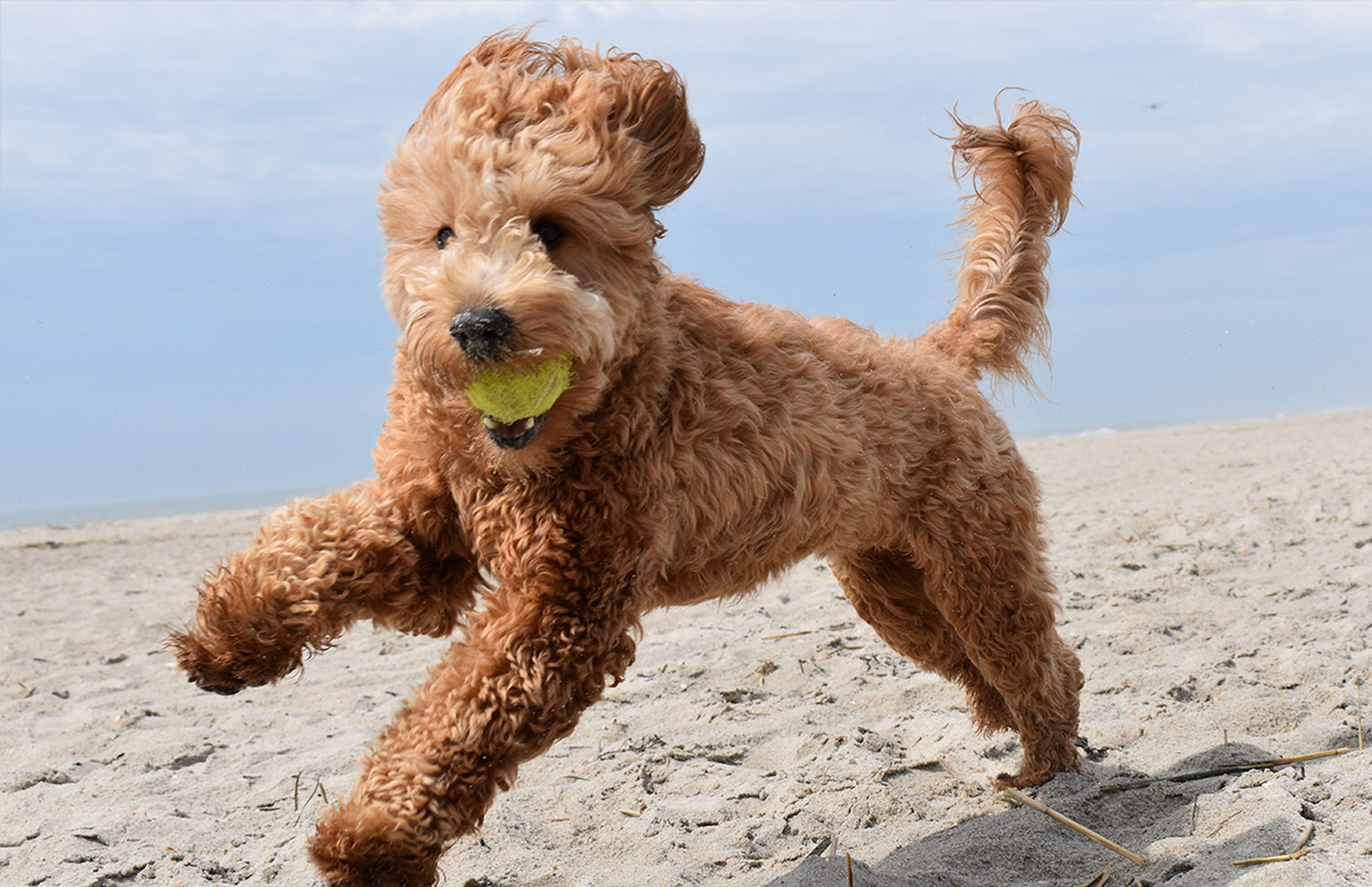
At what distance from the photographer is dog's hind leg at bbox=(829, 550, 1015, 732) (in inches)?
204

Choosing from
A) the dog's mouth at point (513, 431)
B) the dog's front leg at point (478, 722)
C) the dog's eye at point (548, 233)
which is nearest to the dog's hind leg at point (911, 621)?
the dog's front leg at point (478, 722)

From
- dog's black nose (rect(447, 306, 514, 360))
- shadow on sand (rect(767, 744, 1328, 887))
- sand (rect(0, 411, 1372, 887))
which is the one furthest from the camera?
sand (rect(0, 411, 1372, 887))

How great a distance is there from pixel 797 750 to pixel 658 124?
301 centimetres

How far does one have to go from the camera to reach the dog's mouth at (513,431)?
3209 millimetres

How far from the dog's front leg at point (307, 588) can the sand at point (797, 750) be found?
3.90 ft

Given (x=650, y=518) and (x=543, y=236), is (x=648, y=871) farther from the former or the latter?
(x=543, y=236)

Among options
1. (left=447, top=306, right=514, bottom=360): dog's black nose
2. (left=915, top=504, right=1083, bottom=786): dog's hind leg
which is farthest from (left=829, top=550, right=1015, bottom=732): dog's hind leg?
(left=447, top=306, right=514, bottom=360): dog's black nose

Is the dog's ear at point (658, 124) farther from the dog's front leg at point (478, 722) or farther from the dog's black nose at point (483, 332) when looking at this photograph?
the dog's front leg at point (478, 722)

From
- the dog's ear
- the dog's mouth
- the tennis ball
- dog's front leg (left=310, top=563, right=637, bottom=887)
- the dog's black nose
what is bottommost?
dog's front leg (left=310, top=563, right=637, bottom=887)

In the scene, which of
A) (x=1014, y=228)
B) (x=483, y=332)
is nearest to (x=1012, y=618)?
(x=1014, y=228)

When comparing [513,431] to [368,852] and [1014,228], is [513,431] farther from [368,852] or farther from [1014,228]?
[1014,228]

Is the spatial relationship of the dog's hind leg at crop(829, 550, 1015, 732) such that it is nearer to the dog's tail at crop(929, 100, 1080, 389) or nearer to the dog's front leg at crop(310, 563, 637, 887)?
the dog's tail at crop(929, 100, 1080, 389)

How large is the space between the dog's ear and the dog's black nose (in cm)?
79

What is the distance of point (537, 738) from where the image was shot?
3199mm
